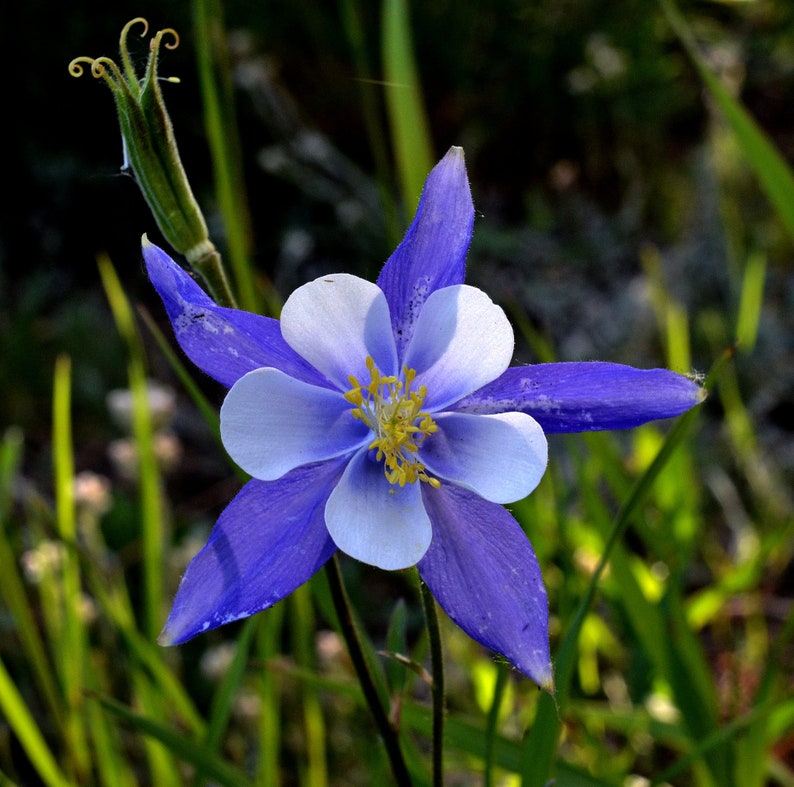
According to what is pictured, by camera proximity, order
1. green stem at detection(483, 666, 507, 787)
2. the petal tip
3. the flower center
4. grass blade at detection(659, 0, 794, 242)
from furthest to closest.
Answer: grass blade at detection(659, 0, 794, 242) < green stem at detection(483, 666, 507, 787) < the flower center < the petal tip

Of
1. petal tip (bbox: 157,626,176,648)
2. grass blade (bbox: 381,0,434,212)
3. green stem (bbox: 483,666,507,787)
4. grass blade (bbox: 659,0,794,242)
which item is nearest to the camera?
petal tip (bbox: 157,626,176,648)

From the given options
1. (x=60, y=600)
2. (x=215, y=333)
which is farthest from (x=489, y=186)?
(x=215, y=333)

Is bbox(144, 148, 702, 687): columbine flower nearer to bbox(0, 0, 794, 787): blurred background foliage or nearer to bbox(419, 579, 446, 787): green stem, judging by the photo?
bbox(419, 579, 446, 787): green stem

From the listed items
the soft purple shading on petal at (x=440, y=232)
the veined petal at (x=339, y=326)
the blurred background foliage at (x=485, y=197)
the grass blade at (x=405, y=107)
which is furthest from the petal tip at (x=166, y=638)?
the blurred background foliage at (x=485, y=197)

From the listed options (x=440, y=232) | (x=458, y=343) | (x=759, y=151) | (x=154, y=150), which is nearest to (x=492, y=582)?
(x=458, y=343)

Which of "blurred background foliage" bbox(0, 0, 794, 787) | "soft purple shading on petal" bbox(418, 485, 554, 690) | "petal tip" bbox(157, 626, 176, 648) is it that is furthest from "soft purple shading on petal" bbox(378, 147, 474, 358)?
"blurred background foliage" bbox(0, 0, 794, 787)
